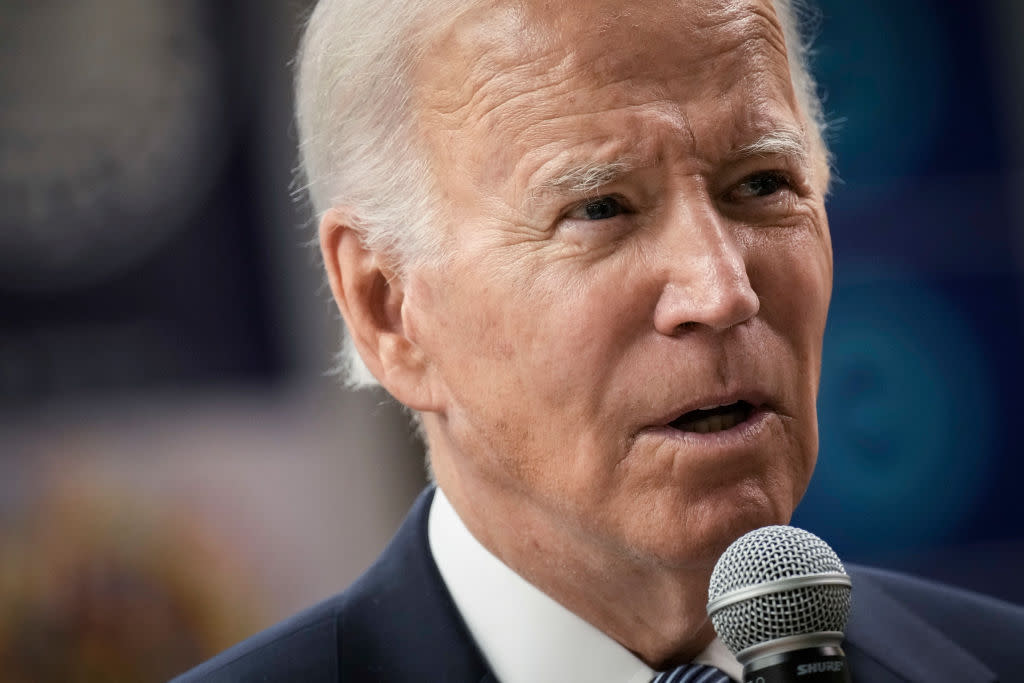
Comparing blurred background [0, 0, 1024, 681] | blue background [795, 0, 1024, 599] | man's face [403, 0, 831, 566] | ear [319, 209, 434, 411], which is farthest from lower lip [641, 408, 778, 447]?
blue background [795, 0, 1024, 599]

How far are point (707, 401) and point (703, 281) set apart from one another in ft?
0.61

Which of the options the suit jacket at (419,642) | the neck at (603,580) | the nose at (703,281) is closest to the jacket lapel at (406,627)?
the suit jacket at (419,642)

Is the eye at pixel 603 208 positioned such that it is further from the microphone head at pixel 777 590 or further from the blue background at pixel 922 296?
the blue background at pixel 922 296

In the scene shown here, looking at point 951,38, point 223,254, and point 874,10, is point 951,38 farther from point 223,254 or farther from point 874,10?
point 223,254

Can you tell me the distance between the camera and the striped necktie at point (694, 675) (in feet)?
6.38

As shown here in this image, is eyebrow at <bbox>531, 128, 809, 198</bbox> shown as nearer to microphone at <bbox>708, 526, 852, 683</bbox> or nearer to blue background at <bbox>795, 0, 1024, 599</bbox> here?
microphone at <bbox>708, 526, 852, 683</bbox>

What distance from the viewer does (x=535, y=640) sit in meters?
2.04

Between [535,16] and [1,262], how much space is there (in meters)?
2.68

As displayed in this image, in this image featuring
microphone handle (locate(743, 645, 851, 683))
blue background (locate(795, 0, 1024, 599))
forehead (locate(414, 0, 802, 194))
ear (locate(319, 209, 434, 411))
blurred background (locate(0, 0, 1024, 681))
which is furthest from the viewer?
blue background (locate(795, 0, 1024, 599))

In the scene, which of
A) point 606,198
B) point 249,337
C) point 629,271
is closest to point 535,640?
point 629,271

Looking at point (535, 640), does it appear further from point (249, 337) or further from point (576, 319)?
point (249, 337)

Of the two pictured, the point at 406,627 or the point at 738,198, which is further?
the point at 406,627

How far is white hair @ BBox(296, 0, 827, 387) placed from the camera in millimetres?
2092

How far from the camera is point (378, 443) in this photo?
445cm
